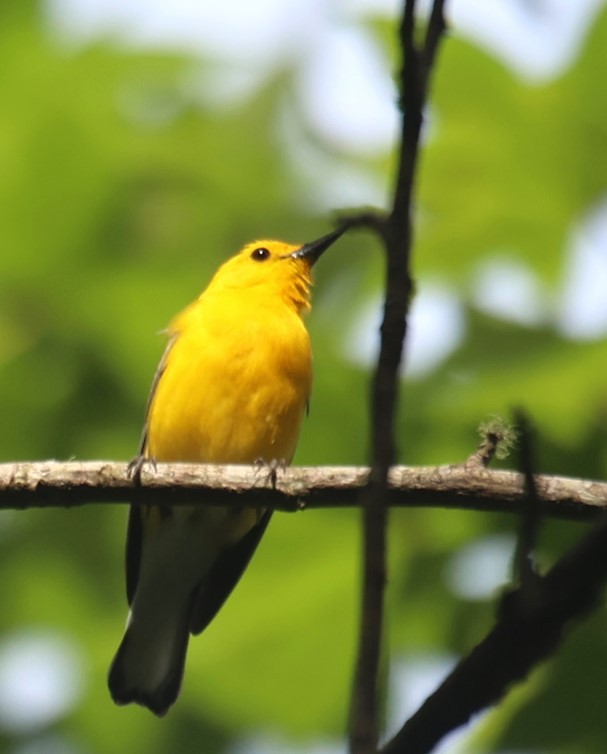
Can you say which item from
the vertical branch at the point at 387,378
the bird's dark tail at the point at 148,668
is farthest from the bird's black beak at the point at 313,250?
the vertical branch at the point at 387,378

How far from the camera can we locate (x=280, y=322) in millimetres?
7809

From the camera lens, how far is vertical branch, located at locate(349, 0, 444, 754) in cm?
189

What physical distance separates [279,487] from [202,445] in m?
2.58

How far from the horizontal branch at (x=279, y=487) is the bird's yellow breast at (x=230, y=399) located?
2250 millimetres

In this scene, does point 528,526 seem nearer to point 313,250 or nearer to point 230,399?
point 230,399

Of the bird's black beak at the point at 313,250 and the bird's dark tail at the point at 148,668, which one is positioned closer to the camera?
the bird's dark tail at the point at 148,668

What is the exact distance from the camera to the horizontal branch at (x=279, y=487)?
471cm

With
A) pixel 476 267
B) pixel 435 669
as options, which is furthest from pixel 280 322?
pixel 435 669

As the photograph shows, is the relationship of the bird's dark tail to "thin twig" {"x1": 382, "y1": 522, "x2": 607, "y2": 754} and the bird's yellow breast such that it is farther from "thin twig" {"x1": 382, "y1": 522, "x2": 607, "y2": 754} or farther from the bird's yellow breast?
"thin twig" {"x1": 382, "y1": 522, "x2": 607, "y2": 754}

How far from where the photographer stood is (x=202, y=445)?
24.4ft

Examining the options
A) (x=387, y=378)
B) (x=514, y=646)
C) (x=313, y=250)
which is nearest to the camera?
(x=514, y=646)

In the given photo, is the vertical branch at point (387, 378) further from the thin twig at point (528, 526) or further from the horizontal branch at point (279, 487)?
the horizontal branch at point (279, 487)

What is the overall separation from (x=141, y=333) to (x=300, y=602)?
6.53 feet

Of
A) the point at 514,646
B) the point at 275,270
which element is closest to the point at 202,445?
the point at 275,270
